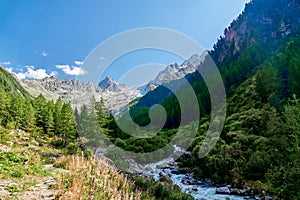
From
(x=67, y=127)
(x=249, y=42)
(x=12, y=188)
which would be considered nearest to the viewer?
(x=12, y=188)

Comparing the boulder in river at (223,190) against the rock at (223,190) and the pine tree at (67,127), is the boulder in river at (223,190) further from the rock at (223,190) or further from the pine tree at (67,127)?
the pine tree at (67,127)

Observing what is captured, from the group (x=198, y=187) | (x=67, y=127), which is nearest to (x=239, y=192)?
(x=198, y=187)

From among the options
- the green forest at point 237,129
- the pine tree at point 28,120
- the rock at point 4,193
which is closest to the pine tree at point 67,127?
the green forest at point 237,129

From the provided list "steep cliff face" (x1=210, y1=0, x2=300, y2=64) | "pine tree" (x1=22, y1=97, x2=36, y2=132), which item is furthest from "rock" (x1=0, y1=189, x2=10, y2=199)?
"steep cliff face" (x1=210, y1=0, x2=300, y2=64)

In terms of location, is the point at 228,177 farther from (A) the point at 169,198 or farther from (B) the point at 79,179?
(B) the point at 79,179

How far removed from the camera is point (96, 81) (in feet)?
70.3

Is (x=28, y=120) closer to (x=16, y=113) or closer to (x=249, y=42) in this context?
(x=16, y=113)

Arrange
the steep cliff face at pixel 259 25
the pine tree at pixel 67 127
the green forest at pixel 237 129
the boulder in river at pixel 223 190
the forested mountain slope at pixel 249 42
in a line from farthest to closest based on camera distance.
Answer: the steep cliff face at pixel 259 25, the forested mountain slope at pixel 249 42, the pine tree at pixel 67 127, the boulder in river at pixel 223 190, the green forest at pixel 237 129

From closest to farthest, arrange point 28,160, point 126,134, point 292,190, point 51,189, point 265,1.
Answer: point 51,189 < point 292,190 < point 28,160 < point 126,134 < point 265,1

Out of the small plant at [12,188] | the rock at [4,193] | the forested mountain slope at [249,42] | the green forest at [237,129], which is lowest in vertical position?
the rock at [4,193]

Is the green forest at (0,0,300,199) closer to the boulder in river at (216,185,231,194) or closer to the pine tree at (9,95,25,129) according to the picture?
the pine tree at (9,95,25,129)

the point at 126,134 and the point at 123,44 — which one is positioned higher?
the point at 123,44

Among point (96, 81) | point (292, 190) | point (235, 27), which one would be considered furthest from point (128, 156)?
point (235, 27)

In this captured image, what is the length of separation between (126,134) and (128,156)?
74.3 ft
